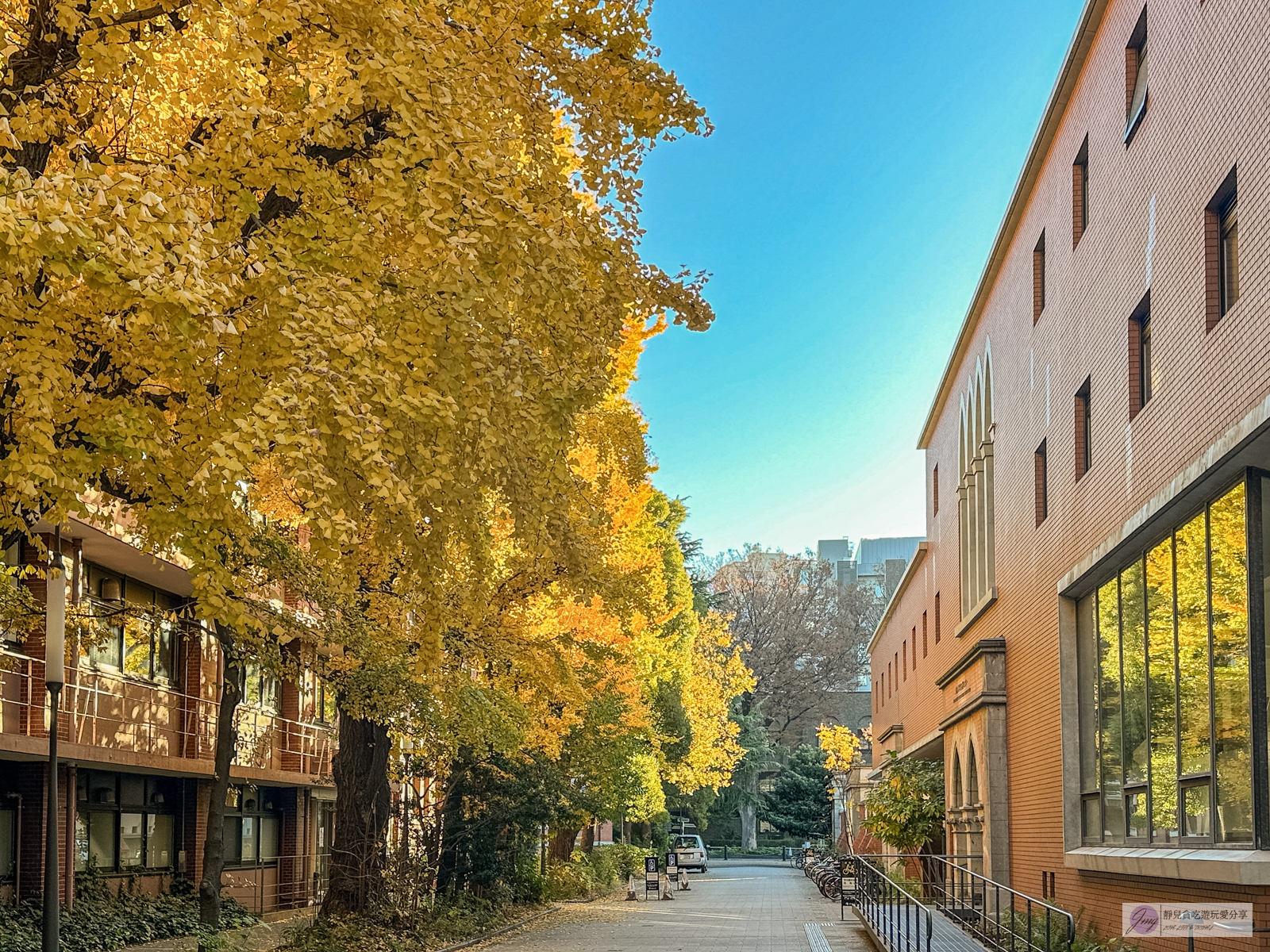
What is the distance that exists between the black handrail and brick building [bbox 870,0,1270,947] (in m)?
0.44

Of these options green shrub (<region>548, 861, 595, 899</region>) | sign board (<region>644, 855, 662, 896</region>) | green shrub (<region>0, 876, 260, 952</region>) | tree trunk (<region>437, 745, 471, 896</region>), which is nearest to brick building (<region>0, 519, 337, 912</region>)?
green shrub (<region>0, 876, 260, 952</region>)

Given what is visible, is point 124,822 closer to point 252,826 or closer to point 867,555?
point 252,826

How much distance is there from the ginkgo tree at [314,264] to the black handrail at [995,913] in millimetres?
6746

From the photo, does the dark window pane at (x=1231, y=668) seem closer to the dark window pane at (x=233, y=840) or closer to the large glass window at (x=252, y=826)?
the large glass window at (x=252, y=826)

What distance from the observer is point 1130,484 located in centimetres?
1500

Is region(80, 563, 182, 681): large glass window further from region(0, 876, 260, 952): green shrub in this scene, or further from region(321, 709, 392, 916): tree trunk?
region(0, 876, 260, 952): green shrub

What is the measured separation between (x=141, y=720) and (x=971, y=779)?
1442 cm

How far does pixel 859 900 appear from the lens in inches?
1220

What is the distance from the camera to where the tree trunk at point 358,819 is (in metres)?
21.5

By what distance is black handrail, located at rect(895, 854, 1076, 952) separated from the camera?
16.2m

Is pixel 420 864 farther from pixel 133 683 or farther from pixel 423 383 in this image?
pixel 423 383

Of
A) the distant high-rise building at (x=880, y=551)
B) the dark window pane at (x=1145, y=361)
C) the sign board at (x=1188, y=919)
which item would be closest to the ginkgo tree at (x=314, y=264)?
the sign board at (x=1188, y=919)

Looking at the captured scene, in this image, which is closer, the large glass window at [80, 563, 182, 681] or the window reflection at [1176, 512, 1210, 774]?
the window reflection at [1176, 512, 1210, 774]

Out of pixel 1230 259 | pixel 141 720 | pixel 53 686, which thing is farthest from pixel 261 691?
pixel 1230 259
